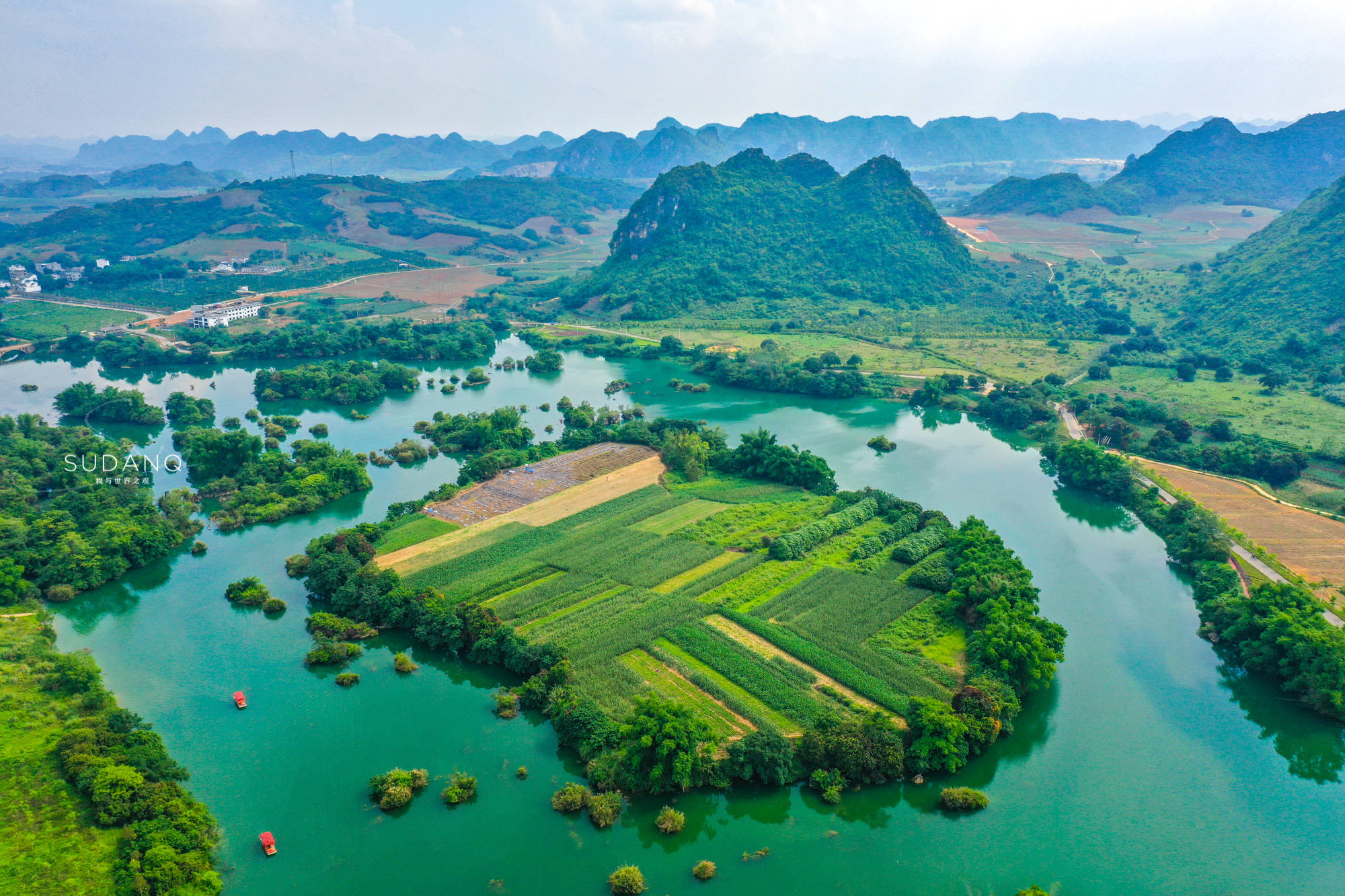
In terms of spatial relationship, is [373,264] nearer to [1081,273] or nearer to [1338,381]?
[1081,273]

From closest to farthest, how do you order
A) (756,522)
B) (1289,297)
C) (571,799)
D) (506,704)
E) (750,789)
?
1. (571,799)
2. (750,789)
3. (506,704)
4. (756,522)
5. (1289,297)

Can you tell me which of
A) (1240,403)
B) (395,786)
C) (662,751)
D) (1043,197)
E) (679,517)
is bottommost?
(395,786)

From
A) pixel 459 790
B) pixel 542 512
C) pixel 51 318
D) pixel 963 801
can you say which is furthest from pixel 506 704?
pixel 51 318

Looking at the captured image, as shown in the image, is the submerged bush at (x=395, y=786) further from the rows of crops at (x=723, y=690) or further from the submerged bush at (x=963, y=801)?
the submerged bush at (x=963, y=801)

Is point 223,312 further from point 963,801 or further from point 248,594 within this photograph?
point 963,801

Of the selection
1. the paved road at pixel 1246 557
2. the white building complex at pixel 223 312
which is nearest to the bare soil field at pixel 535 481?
the paved road at pixel 1246 557

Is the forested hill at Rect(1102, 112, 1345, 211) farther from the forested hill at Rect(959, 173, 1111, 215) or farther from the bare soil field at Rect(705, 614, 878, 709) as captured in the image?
the bare soil field at Rect(705, 614, 878, 709)
